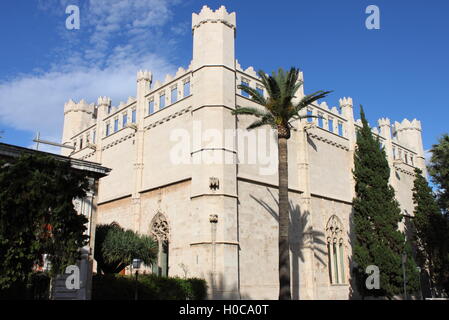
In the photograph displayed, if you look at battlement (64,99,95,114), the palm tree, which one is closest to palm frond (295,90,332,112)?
the palm tree

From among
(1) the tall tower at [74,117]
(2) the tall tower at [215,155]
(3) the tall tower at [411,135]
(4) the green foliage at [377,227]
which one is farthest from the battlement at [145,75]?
(3) the tall tower at [411,135]

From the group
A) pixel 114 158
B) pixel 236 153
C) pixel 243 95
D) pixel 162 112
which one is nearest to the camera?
pixel 236 153

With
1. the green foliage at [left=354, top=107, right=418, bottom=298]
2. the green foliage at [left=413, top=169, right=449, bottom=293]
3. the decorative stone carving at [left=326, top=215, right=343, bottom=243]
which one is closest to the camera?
the green foliage at [left=354, top=107, right=418, bottom=298]

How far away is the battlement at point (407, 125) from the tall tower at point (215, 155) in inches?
1104

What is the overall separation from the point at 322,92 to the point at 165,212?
12109mm

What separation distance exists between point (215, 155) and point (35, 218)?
41.2 ft

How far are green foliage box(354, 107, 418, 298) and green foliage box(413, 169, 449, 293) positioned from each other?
610 centimetres

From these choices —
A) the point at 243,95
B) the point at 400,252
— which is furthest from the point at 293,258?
the point at 243,95

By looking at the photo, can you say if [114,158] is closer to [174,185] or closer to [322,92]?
[174,185]

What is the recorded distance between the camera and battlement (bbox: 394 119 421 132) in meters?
47.8

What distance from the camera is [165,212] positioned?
2725cm

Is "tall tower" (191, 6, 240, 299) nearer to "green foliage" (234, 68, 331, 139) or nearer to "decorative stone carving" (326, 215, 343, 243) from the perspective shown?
"green foliage" (234, 68, 331, 139)

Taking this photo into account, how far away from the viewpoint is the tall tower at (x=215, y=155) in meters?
23.2

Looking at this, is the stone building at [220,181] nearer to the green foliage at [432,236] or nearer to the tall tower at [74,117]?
the tall tower at [74,117]
